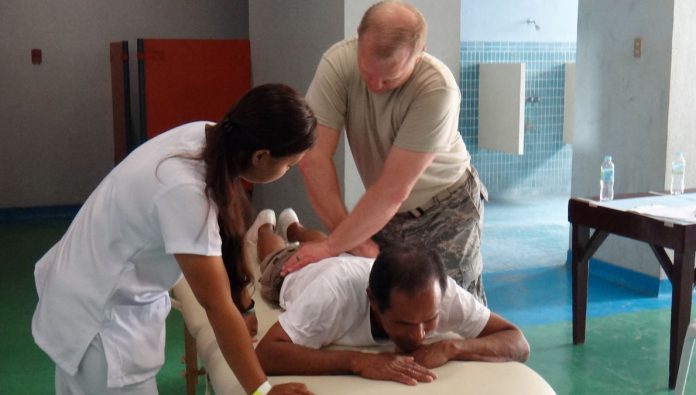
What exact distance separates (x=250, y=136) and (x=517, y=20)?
233 inches

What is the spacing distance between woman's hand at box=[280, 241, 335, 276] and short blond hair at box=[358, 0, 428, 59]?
57cm

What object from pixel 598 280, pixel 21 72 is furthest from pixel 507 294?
pixel 21 72

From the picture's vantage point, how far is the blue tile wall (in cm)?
678

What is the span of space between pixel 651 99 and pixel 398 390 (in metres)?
3.23

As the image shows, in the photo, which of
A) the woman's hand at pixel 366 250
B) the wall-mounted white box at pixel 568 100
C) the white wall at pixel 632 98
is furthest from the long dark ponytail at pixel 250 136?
the wall-mounted white box at pixel 568 100

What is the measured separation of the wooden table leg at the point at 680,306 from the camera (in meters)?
2.98

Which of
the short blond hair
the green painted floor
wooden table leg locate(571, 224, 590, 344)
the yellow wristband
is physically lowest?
the green painted floor

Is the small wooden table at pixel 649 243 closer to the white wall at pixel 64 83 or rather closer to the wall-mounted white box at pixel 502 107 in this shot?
the wall-mounted white box at pixel 502 107

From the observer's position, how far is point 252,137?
138 cm

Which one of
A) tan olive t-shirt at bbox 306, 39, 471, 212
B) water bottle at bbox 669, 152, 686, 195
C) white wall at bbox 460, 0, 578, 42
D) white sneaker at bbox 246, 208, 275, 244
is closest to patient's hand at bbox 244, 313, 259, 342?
tan olive t-shirt at bbox 306, 39, 471, 212

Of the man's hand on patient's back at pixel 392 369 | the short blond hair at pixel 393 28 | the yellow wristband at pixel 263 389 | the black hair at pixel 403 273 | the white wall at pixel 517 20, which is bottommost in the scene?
the man's hand on patient's back at pixel 392 369

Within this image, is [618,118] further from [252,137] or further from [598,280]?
[252,137]

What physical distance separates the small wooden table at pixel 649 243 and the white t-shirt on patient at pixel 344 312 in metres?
1.35

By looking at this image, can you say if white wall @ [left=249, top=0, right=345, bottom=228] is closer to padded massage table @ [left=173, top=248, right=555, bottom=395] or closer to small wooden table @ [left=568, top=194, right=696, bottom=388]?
small wooden table @ [left=568, top=194, right=696, bottom=388]
